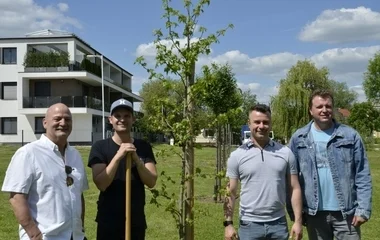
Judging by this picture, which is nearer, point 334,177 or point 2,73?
point 334,177

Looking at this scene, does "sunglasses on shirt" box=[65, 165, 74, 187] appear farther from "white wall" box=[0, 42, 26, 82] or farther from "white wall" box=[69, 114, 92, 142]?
"white wall" box=[0, 42, 26, 82]

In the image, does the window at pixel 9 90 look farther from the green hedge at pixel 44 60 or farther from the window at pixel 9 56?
the green hedge at pixel 44 60

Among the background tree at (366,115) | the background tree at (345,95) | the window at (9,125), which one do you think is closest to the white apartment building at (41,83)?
the window at (9,125)

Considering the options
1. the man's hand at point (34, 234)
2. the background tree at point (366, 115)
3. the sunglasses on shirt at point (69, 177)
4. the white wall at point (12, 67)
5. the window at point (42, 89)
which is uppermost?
the white wall at point (12, 67)

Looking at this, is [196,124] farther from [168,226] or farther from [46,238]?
[168,226]

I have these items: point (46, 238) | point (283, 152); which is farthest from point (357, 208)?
point (46, 238)

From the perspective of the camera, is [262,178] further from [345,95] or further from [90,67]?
[345,95]

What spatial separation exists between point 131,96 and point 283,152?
58.5 m

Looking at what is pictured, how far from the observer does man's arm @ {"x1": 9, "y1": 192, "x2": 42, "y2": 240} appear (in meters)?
3.27

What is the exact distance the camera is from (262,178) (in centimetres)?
402

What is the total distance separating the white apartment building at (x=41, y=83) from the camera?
42375 mm

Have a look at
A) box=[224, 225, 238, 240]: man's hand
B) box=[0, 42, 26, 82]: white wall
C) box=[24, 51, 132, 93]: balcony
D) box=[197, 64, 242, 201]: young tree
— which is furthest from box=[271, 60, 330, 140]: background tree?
box=[224, 225, 238, 240]: man's hand

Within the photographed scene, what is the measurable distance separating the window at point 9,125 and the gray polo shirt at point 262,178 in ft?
144

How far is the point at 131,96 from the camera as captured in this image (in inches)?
2437
